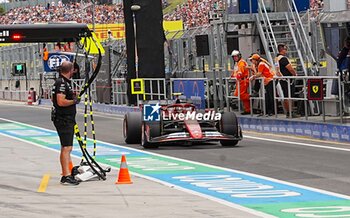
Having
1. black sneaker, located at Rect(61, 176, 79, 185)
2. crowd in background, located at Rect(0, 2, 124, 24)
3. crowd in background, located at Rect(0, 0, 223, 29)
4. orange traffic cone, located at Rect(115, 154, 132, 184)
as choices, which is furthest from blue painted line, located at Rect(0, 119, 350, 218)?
crowd in background, located at Rect(0, 2, 124, 24)

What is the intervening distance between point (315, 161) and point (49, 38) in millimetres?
5291

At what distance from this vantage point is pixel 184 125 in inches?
811

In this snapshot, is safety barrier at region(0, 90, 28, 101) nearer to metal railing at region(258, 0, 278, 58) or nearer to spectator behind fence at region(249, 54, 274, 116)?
metal railing at region(258, 0, 278, 58)

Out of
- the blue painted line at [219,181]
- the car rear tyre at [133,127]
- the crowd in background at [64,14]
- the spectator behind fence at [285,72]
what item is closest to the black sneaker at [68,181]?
the blue painted line at [219,181]

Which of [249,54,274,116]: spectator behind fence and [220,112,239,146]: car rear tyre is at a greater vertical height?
[249,54,274,116]: spectator behind fence

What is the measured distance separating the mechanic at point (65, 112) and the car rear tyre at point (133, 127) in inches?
284

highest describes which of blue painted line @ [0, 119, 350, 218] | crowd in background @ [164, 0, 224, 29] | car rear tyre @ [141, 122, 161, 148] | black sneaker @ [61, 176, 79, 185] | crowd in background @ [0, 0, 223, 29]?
crowd in background @ [0, 0, 223, 29]

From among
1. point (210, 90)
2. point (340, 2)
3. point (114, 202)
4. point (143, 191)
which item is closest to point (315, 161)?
point (143, 191)

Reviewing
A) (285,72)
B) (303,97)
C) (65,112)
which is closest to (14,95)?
(285,72)

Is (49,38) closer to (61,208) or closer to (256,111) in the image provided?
(61,208)

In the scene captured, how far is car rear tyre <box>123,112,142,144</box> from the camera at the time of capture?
2191cm

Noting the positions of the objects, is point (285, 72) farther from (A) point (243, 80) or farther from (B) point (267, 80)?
(A) point (243, 80)

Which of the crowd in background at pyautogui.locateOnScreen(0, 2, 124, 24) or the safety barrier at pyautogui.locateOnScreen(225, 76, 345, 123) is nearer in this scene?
the safety barrier at pyautogui.locateOnScreen(225, 76, 345, 123)

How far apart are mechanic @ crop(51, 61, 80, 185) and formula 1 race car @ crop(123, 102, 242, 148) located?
588 cm
